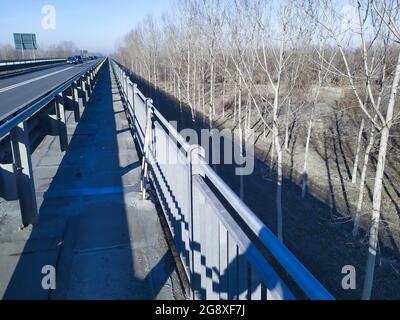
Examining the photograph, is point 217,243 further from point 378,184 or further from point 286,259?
point 378,184

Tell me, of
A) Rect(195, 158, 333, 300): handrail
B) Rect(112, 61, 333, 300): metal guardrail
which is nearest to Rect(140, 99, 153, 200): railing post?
Rect(112, 61, 333, 300): metal guardrail

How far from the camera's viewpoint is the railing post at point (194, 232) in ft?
8.53

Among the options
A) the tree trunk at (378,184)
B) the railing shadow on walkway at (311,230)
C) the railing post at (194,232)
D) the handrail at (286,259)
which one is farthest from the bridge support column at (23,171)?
the railing shadow on walkway at (311,230)

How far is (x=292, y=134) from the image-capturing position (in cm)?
2283

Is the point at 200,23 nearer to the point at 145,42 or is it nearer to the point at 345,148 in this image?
the point at 345,148

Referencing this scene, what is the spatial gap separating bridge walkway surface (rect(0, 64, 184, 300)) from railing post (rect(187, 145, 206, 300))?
0.24m

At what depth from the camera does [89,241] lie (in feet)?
12.4

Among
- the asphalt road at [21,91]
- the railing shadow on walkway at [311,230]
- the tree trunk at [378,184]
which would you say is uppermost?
the asphalt road at [21,91]

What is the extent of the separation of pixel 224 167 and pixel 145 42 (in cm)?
3105

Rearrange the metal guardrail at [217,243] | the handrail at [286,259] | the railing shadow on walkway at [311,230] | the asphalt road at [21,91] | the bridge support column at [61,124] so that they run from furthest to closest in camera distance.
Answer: the railing shadow on walkway at [311,230] < the asphalt road at [21,91] < the bridge support column at [61,124] < the metal guardrail at [217,243] < the handrail at [286,259]

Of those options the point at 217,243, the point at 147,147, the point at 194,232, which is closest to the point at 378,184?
the point at 147,147

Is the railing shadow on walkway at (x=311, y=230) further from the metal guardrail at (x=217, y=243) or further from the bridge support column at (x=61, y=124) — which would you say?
the metal guardrail at (x=217, y=243)

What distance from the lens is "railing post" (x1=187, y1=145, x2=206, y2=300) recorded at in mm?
2600
